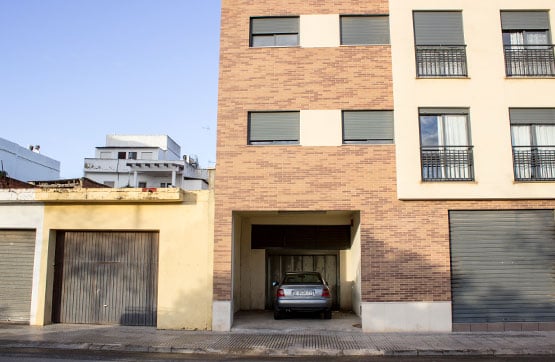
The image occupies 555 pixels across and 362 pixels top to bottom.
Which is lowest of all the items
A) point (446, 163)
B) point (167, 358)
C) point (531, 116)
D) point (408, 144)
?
point (167, 358)

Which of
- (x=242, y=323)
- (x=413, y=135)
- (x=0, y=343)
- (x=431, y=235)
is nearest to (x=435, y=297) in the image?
(x=431, y=235)

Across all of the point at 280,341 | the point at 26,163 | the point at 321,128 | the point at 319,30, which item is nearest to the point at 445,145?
the point at 321,128

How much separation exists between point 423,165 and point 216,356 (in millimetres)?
7168

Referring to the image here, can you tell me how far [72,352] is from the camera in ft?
31.6

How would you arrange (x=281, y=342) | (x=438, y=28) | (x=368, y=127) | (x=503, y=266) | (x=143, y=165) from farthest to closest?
(x=143, y=165) → (x=438, y=28) → (x=368, y=127) → (x=503, y=266) → (x=281, y=342)

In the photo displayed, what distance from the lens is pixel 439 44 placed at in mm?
13164

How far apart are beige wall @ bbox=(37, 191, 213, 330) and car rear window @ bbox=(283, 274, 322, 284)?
241cm

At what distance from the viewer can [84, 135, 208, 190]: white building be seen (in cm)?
5231

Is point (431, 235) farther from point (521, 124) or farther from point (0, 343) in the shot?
point (0, 343)

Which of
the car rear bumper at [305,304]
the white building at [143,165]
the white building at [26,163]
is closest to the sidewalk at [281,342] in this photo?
the car rear bumper at [305,304]

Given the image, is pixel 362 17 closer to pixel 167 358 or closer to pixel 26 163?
pixel 167 358

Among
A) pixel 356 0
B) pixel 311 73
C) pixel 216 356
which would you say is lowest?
pixel 216 356

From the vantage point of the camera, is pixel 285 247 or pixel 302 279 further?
pixel 285 247

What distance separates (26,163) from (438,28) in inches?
1065
